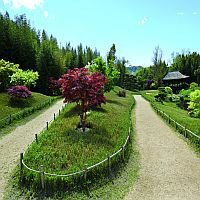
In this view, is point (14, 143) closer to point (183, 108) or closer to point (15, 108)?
point (15, 108)

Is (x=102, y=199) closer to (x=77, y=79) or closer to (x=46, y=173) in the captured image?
(x=46, y=173)

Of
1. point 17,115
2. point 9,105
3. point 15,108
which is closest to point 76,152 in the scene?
point 17,115

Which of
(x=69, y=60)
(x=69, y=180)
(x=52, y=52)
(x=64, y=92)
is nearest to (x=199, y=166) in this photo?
(x=69, y=180)

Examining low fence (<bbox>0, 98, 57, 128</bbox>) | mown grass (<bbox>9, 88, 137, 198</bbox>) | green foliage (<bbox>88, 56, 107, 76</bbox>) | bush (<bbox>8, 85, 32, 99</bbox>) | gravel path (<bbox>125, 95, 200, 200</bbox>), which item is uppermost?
green foliage (<bbox>88, 56, 107, 76</bbox>)

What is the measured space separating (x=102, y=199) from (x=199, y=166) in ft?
17.3

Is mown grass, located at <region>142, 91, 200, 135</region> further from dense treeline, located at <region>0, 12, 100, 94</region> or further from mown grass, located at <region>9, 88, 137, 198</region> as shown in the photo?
dense treeline, located at <region>0, 12, 100, 94</region>

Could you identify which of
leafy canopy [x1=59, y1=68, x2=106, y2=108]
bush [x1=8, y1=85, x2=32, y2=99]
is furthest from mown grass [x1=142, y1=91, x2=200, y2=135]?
bush [x1=8, y1=85, x2=32, y2=99]

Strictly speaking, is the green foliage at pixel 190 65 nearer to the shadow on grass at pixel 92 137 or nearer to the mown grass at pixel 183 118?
the mown grass at pixel 183 118

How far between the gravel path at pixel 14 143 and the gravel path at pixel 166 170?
529 centimetres

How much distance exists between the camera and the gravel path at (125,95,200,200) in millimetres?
10055

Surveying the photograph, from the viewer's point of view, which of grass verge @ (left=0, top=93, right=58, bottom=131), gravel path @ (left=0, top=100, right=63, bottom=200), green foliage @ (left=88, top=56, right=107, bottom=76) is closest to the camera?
gravel path @ (left=0, top=100, right=63, bottom=200)

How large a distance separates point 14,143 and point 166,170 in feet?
27.2

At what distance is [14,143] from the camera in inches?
625

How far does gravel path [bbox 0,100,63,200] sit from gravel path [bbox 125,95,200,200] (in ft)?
17.4
